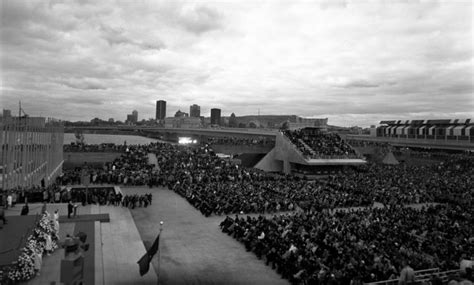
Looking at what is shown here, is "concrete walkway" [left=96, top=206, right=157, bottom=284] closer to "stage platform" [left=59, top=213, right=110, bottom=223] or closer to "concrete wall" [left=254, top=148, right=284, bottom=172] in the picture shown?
"stage platform" [left=59, top=213, right=110, bottom=223]

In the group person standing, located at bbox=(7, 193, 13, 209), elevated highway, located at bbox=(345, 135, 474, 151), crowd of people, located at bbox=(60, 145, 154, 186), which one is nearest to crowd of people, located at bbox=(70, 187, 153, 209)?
person standing, located at bbox=(7, 193, 13, 209)

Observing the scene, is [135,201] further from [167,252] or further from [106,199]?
→ [167,252]

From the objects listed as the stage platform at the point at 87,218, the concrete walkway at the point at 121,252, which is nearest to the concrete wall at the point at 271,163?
the concrete walkway at the point at 121,252

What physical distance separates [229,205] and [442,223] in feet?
44.2

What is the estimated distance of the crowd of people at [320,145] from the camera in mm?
49562

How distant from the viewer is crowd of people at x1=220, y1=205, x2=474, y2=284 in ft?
44.1

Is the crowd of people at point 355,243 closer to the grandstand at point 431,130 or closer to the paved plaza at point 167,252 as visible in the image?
the paved plaza at point 167,252

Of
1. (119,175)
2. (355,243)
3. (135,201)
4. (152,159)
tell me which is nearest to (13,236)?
(135,201)

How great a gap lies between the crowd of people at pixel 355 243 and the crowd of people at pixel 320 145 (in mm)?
26160

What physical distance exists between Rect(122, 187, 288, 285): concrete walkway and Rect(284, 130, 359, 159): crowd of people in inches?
1110

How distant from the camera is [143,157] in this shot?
141 ft

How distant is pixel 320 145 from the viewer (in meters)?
52.9

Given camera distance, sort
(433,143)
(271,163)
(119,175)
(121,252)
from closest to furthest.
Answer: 1. (121,252)
2. (119,175)
3. (271,163)
4. (433,143)

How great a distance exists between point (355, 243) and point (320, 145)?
3743 cm
